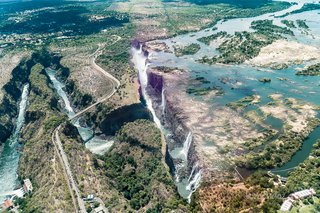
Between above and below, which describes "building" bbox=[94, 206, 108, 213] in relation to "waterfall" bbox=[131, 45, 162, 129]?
above

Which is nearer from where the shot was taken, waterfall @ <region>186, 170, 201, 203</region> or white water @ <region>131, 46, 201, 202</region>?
waterfall @ <region>186, 170, 201, 203</region>

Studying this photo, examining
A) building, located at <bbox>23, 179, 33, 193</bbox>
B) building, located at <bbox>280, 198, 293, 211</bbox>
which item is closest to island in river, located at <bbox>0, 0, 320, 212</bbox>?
building, located at <bbox>280, 198, 293, 211</bbox>

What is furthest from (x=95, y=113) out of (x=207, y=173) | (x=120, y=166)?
(x=207, y=173)

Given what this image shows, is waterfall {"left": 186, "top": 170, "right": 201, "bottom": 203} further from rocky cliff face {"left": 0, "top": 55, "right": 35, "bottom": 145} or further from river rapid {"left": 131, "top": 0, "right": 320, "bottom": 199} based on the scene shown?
rocky cliff face {"left": 0, "top": 55, "right": 35, "bottom": 145}

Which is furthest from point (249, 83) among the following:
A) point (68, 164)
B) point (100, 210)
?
point (100, 210)

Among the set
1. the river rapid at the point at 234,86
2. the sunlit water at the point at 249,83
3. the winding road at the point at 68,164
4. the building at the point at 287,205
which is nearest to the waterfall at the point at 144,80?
the river rapid at the point at 234,86

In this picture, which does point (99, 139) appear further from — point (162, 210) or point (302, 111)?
point (302, 111)
